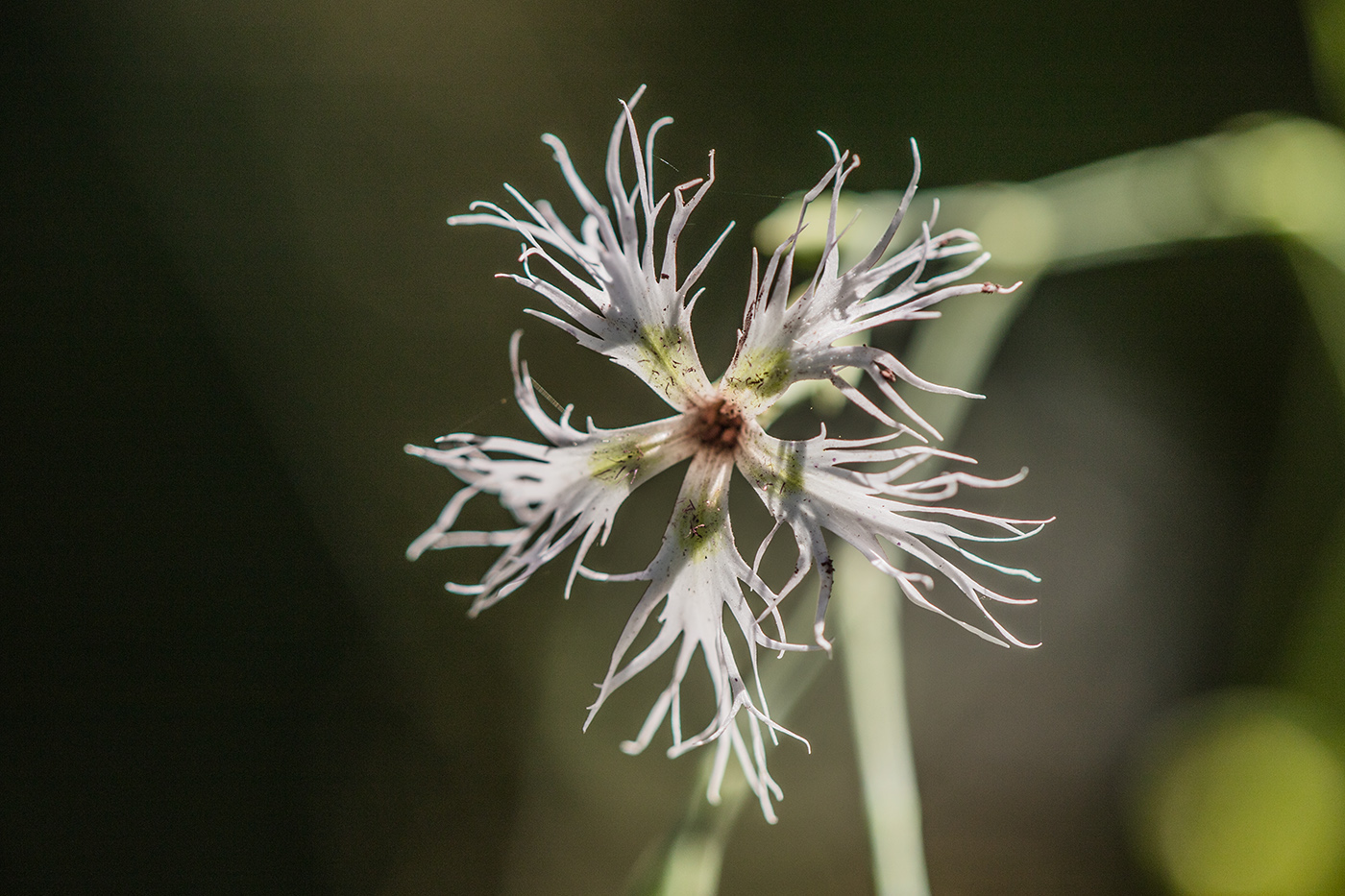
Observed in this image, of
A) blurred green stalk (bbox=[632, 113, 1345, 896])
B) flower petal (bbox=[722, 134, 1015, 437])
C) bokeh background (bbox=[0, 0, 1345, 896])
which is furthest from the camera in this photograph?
bokeh background (bbox=[0, 0, 1345, 896])

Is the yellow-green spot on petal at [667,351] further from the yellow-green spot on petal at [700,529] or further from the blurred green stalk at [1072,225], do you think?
the blurred green stalk at [1072,225]

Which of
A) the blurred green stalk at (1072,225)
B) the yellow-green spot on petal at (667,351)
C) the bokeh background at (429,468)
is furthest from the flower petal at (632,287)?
the bokeh background at (429,468)

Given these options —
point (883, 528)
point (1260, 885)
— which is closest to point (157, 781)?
point (883, 528)

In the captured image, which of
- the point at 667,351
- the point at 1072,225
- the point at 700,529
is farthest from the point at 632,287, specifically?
the point at 1072,225

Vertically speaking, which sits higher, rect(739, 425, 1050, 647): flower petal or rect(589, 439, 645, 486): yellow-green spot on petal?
rect(589, 439, 645, 486): yellow-green spot on petal

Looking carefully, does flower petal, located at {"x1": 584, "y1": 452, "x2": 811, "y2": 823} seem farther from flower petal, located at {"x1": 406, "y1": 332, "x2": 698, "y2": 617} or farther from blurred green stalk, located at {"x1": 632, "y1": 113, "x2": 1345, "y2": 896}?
blurred green stalk, located at {"x1": 632, "y1": 113, "x2": 1345, "y2": 896}

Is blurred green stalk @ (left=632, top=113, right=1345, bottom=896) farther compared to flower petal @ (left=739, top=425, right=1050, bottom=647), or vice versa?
blurred green stalk @ (left=632, top=113, right=1345, bottom=896)

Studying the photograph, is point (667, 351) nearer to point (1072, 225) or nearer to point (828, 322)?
point (828, 322)

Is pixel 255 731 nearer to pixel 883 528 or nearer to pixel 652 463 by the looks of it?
pixel 652 463

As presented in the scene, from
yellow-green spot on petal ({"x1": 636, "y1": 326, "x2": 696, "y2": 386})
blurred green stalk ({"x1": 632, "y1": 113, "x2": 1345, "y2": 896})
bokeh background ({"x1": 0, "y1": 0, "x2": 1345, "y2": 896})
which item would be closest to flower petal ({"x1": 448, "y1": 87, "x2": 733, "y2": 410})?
yellow-green spot on petal ({"x1": 636, "y1": 326, "x2": 696, "y2": 386})
